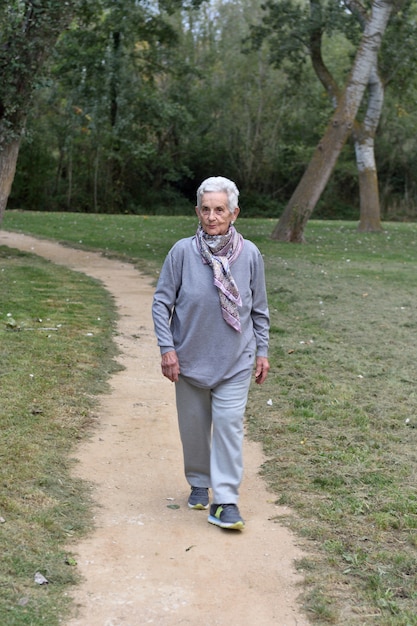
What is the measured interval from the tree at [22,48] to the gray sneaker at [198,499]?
34.6 ft

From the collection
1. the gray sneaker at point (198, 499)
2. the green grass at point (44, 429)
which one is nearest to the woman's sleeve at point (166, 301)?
the gray sneaker at point (198, 499)

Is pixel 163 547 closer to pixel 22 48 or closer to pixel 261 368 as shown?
pixel 261 368

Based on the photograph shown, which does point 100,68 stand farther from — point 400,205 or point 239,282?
point 400,205

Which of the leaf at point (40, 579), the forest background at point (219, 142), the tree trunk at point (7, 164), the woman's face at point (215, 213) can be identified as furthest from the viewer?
the forest background at point (219, 142)

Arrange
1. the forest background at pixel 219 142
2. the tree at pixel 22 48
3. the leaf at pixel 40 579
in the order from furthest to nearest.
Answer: the forest background at pixel 219 142, the tree at pixel 22 48, the leaf at pixel 40 579

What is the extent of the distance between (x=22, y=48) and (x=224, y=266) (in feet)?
36.0

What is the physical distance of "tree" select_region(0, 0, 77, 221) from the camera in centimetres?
1399

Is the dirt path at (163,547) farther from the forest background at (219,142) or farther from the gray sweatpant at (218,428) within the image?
the forest background at (219,142)

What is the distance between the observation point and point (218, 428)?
4.85m

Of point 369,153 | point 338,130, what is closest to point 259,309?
point 338,130

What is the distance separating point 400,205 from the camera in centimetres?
4297

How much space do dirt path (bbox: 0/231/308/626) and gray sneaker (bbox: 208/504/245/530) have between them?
5 centimetres

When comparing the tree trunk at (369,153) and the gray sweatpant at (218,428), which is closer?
the gray sweatpant at (218,428)

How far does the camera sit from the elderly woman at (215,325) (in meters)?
4.73
